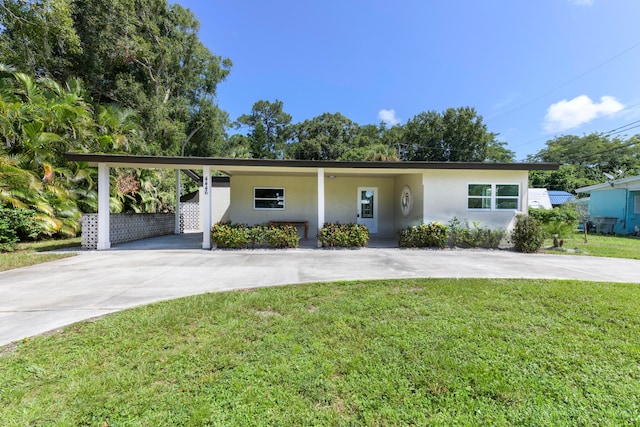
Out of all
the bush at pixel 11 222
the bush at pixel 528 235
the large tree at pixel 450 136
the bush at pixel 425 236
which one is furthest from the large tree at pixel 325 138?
the bush at pixel 11 222

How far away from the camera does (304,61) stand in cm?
2423

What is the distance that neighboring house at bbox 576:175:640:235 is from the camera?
1543 cm

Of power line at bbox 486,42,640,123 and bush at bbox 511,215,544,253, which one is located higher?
power line at bbox 486,42,640,123

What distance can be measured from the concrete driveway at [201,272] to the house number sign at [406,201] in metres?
A: 2.65

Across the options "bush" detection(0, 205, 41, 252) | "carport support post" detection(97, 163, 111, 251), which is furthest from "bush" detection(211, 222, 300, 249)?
"bush" detection(0, 205, 41, 252)

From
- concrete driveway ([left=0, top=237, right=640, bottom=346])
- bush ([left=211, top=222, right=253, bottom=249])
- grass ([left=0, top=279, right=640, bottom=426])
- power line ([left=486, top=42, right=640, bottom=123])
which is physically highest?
power line ([left=486, top=42, right=640, bottom=123])

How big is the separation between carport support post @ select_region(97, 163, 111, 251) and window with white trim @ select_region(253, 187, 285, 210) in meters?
5.12

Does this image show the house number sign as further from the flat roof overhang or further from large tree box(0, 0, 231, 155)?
large tree box(0, 0, 231, 155)

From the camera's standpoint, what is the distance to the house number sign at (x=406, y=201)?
11.2 meters

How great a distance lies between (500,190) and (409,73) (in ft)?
62.0

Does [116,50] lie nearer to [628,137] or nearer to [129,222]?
[129,222]

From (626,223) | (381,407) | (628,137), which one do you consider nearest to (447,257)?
(381,407)

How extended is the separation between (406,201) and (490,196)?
9.72 ft

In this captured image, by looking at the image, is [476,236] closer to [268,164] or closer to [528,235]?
[528,235]
